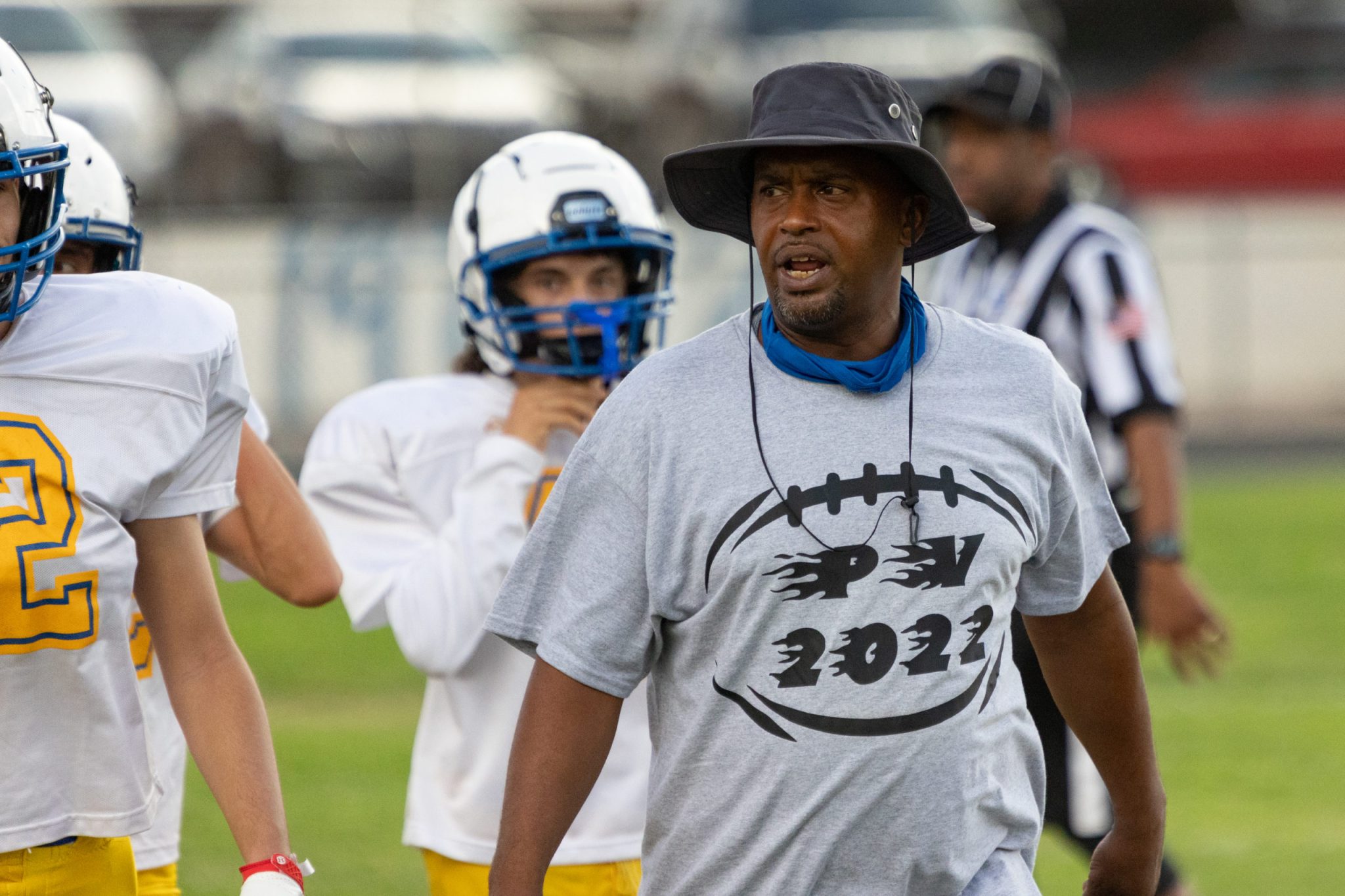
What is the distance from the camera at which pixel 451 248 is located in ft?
13.2

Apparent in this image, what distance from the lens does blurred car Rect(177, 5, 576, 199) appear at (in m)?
14.7

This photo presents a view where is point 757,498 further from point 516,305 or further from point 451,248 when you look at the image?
point 451,248

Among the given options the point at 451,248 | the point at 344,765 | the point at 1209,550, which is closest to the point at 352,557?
the point at 451,248

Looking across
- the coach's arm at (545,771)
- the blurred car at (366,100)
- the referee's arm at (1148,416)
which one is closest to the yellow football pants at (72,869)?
the coach's arm at (545,771)

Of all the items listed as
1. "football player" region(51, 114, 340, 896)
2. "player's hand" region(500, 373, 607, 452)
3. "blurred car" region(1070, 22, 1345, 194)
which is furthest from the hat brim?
"blurred car" region(1070, 22, 1345, 194)

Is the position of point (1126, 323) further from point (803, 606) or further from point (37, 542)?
point (37, 542)

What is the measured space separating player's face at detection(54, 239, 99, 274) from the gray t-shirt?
55.0 inches

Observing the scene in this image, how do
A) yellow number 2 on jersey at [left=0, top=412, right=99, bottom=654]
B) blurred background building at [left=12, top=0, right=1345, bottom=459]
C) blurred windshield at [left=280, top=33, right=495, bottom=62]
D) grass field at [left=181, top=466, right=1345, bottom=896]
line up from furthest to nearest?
blurred windshield at [left=280, top=33, right=495, bottom=62]
blurred background building at [left=12, top=0, right=1345, bottom=459]
grass field at [left=181, top=466, right=1345, bottom=896]
yellow number 2 on jersey at [left=0, top=412, right=99, bottom=654]

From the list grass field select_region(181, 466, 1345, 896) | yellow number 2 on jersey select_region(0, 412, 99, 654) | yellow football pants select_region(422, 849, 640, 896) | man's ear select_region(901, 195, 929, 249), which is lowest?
grass field select_region(181, 466, 1345, 896)

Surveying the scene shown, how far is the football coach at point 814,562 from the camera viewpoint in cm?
264

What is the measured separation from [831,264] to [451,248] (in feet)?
4.77

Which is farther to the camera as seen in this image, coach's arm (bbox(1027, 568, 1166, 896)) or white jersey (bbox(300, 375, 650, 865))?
white jersey (bbox(300, 375, 650, 865))

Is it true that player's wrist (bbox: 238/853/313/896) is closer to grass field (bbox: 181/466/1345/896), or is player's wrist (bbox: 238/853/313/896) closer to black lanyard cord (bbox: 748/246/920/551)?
black lanyard cord (bbox: 748/246/920/551)

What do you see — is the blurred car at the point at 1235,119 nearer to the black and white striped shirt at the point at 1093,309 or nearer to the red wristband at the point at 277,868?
the black and white striped shirt at the point at 1093,309
